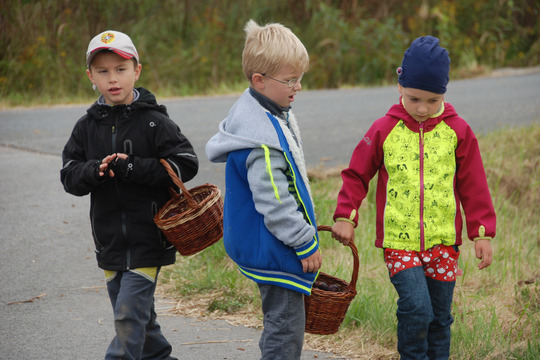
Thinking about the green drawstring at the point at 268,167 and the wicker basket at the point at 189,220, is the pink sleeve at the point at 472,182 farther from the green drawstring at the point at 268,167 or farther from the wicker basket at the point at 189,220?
the wicker basket at the point at 189,220

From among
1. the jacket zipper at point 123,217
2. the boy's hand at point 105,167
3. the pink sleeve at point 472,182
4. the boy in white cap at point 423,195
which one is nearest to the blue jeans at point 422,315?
the boy in white cap at point 423,195

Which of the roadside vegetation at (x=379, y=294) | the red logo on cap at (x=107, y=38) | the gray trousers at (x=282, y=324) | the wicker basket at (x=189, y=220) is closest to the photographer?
the gray trousers at (x=282, y=324)

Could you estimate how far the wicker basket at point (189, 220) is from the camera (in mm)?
3273

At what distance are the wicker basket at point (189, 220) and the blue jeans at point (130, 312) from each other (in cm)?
26

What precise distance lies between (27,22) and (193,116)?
203 inches

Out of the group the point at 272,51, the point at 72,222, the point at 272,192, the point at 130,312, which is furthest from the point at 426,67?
the point at 72,222

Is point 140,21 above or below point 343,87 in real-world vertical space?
above

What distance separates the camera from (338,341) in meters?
4.04

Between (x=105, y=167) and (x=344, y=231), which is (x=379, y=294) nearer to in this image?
(x=344, y=231)

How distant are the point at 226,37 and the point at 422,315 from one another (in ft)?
45.4

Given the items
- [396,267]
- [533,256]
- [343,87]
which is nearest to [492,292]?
[533,256]

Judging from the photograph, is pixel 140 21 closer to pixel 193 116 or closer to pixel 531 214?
pixel 193 116

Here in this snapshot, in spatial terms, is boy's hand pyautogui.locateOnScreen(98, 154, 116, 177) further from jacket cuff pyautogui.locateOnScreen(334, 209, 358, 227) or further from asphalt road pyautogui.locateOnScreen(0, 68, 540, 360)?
asphalt road pyautogui.locateOnScreen(0, 68, 540, 360)

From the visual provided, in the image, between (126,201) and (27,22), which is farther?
(27,22)
